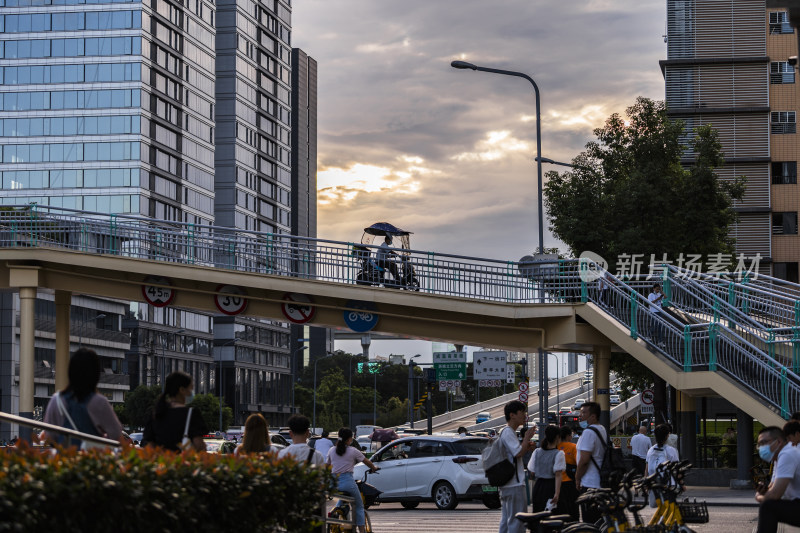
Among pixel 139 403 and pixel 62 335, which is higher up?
pixel 62 335

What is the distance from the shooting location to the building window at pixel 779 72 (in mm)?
60938

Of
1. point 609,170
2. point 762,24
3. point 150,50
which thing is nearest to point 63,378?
point 609,170

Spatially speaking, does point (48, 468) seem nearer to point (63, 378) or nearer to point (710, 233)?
point (63, 378)

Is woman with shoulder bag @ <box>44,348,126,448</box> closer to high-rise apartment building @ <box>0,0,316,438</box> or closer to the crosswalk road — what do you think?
the crosswalk road

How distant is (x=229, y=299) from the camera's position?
29.4m

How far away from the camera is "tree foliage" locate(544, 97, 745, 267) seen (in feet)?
121

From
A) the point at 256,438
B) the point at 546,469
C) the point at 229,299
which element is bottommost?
the point at 546,469

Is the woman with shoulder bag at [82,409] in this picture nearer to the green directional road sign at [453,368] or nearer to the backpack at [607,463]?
the backpack at [607,463]

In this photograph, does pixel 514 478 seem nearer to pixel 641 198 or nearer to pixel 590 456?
pixel 590 456

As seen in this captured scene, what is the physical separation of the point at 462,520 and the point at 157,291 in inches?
460

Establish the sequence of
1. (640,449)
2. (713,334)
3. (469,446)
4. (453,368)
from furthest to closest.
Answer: (453,368)
(713,334)
(469,446)
(640,449)

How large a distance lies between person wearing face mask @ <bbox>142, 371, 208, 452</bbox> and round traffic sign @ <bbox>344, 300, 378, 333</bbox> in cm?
1937

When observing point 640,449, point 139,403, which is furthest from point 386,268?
point 139,403

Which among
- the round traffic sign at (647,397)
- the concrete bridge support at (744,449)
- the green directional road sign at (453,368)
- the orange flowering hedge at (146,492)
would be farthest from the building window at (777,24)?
the orange flowering hedge at (146,492)
